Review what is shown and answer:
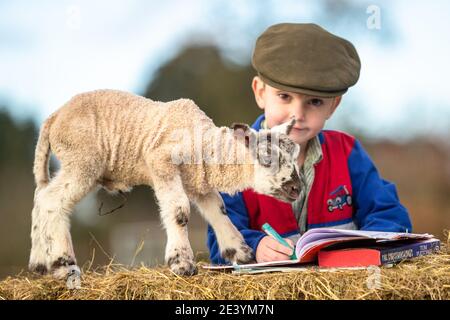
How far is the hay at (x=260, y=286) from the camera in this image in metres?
2.53

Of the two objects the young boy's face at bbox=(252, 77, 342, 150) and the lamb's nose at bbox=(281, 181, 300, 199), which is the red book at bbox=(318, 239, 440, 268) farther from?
the young boy's face at bbox=(252, 77, 342, 150)

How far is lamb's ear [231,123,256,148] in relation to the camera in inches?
109

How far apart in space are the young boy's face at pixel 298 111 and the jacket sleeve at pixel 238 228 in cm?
47

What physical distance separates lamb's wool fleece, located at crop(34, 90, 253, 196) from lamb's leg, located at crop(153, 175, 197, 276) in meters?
0.06

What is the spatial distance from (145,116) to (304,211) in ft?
4.05

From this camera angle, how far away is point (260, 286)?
2596 millimetres

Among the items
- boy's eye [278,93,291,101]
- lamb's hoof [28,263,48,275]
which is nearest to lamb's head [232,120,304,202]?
boy's eye [278,93,291,101]

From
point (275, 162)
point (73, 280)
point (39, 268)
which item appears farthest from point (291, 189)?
Answer: point (39, 268)

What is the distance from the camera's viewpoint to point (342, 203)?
373cm

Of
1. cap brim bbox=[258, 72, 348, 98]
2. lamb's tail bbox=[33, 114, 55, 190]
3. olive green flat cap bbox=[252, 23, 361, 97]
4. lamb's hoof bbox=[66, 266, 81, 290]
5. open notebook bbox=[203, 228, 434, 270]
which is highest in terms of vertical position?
olive green flat cap bbox=[252, 23, 361, 97]

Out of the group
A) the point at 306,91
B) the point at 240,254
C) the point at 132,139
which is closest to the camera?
the point at 132,139

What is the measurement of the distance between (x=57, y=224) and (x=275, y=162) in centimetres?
101

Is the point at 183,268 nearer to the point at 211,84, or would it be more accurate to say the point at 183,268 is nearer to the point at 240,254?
the point at 240,254
